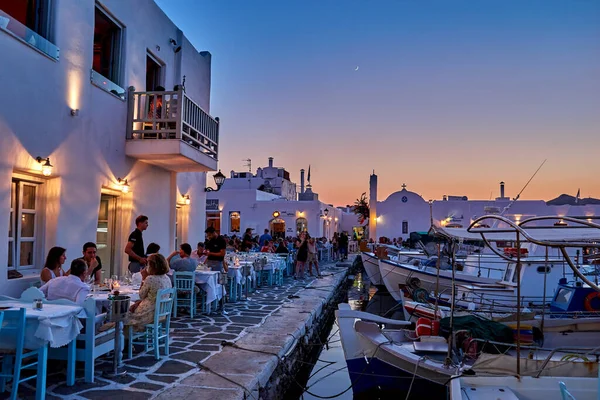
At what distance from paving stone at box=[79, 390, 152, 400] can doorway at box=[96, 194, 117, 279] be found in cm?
578

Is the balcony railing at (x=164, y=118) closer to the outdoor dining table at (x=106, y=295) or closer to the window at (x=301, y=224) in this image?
the outdoor dining table at (x=106, y=295)

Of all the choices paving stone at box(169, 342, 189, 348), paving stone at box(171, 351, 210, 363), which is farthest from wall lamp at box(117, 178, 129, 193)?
paving stone at box(171, 351, 210, 363)

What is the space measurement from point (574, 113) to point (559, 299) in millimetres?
10881

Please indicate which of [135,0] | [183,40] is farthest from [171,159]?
[183,40]

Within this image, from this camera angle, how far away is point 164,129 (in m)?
10.6

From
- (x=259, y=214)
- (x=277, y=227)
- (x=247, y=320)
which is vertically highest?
(x=259, y=214)

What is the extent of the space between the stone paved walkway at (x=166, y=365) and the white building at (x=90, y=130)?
2421 mm

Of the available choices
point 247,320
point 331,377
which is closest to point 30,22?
point 247,320

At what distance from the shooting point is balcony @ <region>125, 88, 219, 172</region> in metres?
10.5

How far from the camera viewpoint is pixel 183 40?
45.3ft

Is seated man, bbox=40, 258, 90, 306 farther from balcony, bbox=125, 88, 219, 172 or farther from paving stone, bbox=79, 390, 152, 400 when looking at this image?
balcony, bbox=125, 88, 219, 172

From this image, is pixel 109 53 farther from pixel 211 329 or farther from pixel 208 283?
pixel 211 329

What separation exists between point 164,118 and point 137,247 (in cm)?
321

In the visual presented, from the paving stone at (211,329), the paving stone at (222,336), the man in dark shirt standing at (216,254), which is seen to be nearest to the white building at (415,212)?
the man in dark shirt standing at (216,254)
